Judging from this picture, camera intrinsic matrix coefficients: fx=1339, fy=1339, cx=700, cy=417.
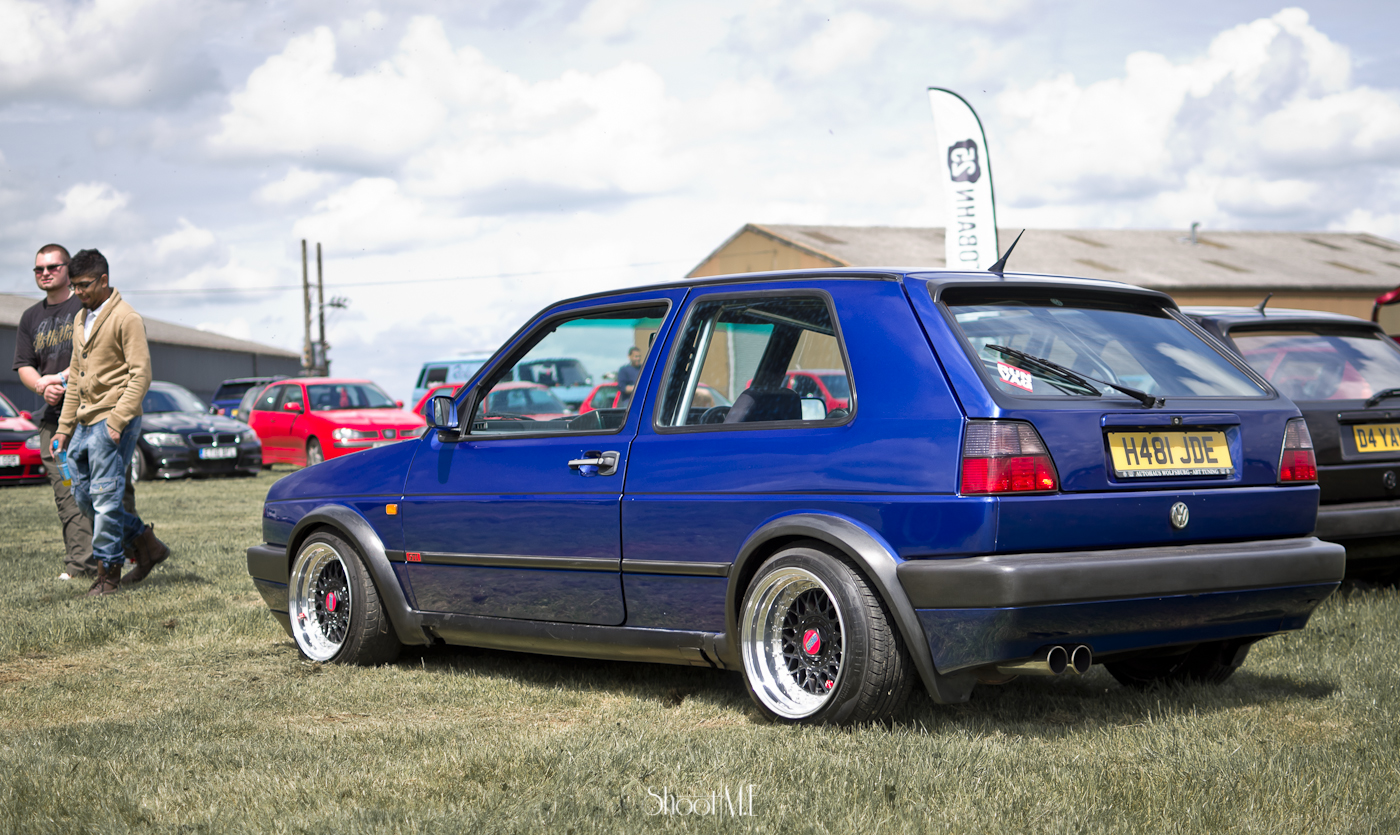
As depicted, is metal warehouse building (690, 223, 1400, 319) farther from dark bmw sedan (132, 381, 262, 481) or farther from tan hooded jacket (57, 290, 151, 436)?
tan hooded jacket (57, 290, 151, 436)

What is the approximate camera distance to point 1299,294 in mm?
43188

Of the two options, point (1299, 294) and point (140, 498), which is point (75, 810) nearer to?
point (140, 498)

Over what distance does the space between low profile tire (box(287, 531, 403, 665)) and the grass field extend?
0.13 m

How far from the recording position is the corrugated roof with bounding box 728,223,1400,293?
130ft

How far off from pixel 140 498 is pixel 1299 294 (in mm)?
38029

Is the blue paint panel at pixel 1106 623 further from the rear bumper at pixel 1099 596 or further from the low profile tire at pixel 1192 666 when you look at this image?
the low profile tire at pixel 1192 666

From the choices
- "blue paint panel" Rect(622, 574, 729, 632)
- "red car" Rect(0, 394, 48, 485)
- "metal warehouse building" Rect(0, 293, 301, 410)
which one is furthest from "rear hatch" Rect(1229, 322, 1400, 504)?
"metal warehouse building" Rect(0, 293, 301, 410)

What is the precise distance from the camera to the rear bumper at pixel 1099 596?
369 centimetres

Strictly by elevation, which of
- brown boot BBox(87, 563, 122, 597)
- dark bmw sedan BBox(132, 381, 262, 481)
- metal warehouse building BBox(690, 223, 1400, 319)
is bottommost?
brown boot BBox(87, 563, 122, 597)

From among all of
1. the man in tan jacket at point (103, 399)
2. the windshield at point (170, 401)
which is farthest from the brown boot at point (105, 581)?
the windshield at point (170, 401)

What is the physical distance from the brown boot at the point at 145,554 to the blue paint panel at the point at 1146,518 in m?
5.75

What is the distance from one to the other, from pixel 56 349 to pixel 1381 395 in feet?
24.1

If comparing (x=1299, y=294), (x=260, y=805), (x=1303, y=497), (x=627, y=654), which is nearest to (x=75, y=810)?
(x=260, y=805)

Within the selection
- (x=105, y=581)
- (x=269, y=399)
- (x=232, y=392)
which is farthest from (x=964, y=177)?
(x=232, y=392)
